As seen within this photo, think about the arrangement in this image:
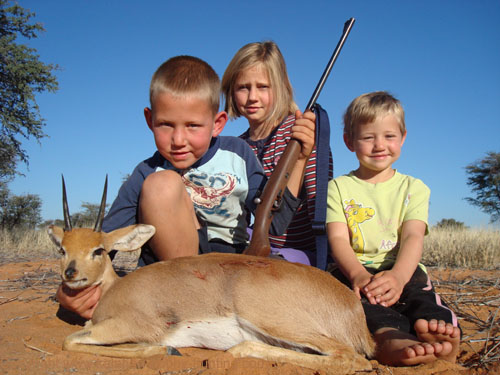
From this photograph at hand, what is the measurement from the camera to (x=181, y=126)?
3.69 m

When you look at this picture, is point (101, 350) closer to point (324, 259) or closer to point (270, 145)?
point (324, 259)

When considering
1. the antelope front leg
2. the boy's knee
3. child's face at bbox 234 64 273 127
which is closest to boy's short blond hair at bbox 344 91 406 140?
child's face at bbox 234 64 273 127

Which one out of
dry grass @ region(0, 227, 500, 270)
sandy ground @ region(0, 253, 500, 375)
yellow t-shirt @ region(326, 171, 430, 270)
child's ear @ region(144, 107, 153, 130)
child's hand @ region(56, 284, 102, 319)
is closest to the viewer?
sandy ground @ region(0, 253, 500, 375)

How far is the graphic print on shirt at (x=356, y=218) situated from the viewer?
3867 mm

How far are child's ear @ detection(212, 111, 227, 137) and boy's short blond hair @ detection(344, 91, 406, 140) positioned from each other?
1.23 meters

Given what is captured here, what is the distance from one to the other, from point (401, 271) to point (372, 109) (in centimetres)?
151

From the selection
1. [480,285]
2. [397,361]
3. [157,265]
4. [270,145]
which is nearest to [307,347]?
[397,361]

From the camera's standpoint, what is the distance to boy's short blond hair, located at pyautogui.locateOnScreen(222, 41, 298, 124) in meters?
5.20

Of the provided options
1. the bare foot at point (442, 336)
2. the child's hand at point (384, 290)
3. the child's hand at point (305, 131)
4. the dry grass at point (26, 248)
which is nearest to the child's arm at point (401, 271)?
the child's hand at point (384, 290)

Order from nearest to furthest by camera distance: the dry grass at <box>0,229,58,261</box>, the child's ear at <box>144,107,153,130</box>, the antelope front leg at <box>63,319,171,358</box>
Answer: the antelope front leg at <box>63,319,171,358</box>
the child's ear at <box>144,107,153,130</box>
the dry grass at <box>0,229,58,261</box>

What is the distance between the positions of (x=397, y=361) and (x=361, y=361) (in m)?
0.25

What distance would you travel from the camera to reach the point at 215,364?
2.36 metres

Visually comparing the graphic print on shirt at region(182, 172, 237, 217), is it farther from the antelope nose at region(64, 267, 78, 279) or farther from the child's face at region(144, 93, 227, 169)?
the antelope nose at region(64, 267, 78, 279)

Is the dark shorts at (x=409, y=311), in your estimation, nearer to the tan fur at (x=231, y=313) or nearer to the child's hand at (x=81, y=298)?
the tan fur at (x=231, y=313)
